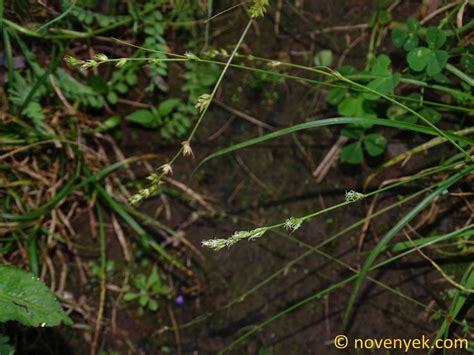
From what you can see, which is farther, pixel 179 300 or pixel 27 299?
pixel 179 300

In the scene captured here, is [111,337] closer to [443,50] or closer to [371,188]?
[371,188]

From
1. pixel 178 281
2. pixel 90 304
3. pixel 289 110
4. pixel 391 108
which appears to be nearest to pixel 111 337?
pixel 90 304

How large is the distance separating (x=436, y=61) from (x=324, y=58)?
486 millimetres

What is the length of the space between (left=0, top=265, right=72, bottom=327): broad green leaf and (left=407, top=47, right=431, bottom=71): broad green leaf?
54.4 inches

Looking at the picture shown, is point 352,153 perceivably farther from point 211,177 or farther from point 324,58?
point 211,177

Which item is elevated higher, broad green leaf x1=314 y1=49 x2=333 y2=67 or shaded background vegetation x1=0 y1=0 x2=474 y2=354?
broad green leaf x1=314 y1=49 x2=333 y2=67

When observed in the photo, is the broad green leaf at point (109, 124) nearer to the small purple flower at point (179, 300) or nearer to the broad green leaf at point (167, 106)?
the broad green leaf at point (167, 106)

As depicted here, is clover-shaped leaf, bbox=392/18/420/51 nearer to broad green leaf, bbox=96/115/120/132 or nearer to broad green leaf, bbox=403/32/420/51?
broad green leaf, bbox=403/32/420/51

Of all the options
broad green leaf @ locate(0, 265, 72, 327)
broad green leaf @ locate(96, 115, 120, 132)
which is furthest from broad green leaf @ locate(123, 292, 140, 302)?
broad green leaf @ locate(96, 115, 120, 132)

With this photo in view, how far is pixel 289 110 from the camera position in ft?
7.04

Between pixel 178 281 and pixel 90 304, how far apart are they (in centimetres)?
36

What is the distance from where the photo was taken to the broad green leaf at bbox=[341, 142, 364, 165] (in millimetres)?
1969

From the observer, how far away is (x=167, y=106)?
86.2 inches

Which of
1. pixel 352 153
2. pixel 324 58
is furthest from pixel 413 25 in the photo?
pixel 352 153
